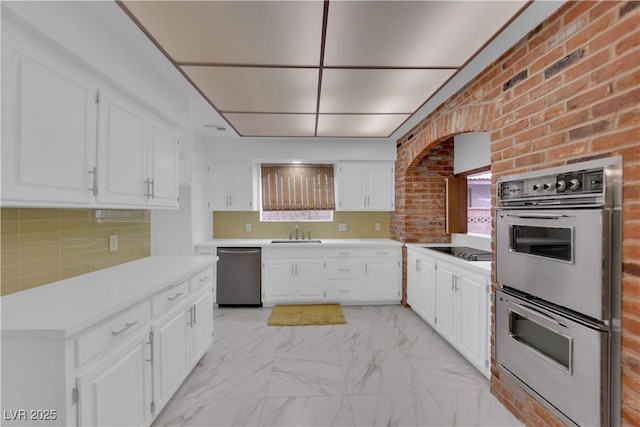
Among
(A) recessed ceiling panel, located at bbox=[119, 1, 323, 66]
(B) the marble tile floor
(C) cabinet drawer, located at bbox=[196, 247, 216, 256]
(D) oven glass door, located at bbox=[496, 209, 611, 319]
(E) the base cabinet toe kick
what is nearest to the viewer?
(E) the base cabinet toe kick

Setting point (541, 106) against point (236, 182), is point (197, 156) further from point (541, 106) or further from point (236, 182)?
point (541, 106)

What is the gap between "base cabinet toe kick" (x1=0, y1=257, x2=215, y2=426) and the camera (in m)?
1.15

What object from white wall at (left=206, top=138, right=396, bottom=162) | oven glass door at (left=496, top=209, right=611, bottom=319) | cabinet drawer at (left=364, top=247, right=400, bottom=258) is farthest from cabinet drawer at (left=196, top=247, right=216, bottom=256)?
oven glass door at (left=496, top=209, right=611, bottom=319)

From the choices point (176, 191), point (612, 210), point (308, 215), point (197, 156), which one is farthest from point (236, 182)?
point (612, 210)

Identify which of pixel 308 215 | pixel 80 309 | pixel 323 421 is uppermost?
pixel 308 215

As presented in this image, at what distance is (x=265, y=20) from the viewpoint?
1598mm

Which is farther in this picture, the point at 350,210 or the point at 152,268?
the point at 350,210

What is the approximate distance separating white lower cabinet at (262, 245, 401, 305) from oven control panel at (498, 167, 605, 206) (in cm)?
236

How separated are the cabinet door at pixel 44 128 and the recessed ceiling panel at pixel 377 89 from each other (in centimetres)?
156

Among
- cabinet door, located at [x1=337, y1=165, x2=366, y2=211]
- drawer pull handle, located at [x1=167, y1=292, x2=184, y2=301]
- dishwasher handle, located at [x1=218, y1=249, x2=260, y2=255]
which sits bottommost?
drawer pull handle, located at [x1=167, y1=292, x2=184, y2=301]

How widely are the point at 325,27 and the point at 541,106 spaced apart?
136 cm

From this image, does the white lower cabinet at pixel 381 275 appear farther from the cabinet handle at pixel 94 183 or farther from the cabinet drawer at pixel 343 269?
the cabinet handle at pixel 94 183

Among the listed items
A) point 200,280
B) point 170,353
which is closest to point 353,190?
point 200,280

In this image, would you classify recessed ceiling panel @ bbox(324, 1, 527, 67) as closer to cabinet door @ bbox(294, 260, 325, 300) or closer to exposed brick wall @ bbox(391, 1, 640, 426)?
exposed brick wall @ bbox(391, 1, 640, 426)
